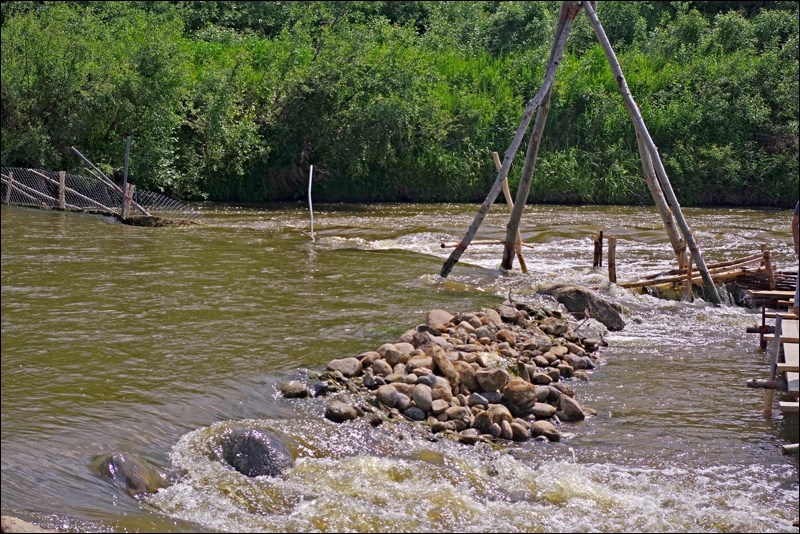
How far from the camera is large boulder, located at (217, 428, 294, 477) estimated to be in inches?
294

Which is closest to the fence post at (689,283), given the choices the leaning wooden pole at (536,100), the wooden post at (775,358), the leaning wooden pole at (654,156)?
the leaning wooden pole at (654,156)

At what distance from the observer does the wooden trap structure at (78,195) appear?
20969mm

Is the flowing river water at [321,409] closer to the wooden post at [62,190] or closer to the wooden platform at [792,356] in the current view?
the wooden platform at [792,356]

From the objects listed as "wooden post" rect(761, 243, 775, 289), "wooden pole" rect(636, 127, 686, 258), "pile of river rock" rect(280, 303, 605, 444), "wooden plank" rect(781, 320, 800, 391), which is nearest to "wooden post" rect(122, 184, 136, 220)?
"wooden pole" rect(636, 127, 686, 258)

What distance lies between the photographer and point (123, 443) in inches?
303

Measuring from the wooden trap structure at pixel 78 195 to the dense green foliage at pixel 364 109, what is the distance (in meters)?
1.13

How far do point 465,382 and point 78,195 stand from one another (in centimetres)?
1460

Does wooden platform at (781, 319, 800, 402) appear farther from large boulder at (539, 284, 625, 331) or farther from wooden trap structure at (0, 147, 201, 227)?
wooden trap structure at (0, 147, 201, 227)

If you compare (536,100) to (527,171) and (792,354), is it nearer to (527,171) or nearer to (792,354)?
(527,171)

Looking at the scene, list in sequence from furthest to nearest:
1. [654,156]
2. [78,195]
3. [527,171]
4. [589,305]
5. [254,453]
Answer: [78,195] < [527,171] < [654,156] < [589,305] < [254,453]

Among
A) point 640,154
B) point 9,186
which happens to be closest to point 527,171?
point 640,154

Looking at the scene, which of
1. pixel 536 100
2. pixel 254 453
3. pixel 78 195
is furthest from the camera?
pixel 78 195

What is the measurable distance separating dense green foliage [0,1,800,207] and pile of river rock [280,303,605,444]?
50.3 ft

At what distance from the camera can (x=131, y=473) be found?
7.18 metres
